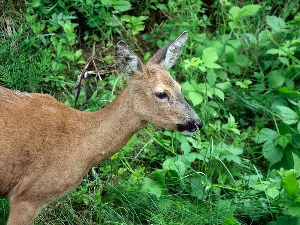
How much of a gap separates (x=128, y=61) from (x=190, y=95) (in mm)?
1341

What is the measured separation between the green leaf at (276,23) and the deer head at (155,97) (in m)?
2.72

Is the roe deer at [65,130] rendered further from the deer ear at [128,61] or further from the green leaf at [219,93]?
the green leaf at [219,93]

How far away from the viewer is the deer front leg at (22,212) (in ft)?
20.6

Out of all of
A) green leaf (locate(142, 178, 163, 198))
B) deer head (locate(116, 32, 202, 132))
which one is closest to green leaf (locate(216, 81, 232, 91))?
green leaf (locate(142, 178, 163, 198))

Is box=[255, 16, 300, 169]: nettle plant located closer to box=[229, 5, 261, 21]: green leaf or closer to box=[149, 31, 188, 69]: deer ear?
box=[229, 5, 261, 21]: green leaf

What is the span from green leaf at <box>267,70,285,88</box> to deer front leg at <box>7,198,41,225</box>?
344 cm

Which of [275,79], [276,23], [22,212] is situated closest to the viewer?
[22,212]

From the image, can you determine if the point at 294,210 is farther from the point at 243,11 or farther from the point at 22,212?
the point at 243,11

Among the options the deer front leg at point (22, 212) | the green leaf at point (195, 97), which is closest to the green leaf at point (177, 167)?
the green leaf at point (195, 97)

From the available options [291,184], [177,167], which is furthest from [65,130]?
[291,184]

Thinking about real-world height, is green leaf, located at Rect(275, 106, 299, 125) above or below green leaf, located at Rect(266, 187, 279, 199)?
above

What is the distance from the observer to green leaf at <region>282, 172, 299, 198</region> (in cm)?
686

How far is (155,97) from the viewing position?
6.58m

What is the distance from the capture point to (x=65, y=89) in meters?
8.20
